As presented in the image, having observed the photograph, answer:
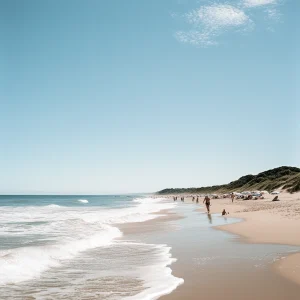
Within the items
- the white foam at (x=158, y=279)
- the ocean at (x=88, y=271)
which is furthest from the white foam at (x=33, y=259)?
the white foam at (x=158, y=279)

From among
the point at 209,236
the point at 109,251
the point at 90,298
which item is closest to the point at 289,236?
the point at 209,236

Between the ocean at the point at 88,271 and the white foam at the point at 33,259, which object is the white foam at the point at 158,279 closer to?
the ocean at the point at 88,271

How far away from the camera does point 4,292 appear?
856cm

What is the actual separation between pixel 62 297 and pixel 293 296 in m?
5.40

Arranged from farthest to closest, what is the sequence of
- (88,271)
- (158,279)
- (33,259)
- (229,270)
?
(33,259)
(88,271)
(229,270)
(158,279)

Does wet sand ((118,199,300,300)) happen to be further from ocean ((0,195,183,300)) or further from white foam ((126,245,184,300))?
ocean ((0,195,183,300))

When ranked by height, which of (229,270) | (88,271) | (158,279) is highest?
(229,270)

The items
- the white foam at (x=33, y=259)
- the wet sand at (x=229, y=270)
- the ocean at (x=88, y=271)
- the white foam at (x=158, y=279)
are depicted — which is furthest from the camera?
the white foam at (x=33, y=259)

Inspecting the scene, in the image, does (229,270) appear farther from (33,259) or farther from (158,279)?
(33,259)

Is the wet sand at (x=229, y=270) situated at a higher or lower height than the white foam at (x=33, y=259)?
higher

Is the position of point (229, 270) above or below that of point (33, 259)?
above

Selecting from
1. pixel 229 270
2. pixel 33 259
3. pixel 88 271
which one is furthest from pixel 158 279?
pixel 33 259

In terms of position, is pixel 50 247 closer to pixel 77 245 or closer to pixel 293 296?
pixel 77 245

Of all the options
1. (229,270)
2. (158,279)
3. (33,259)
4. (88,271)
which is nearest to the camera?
(158,279)
